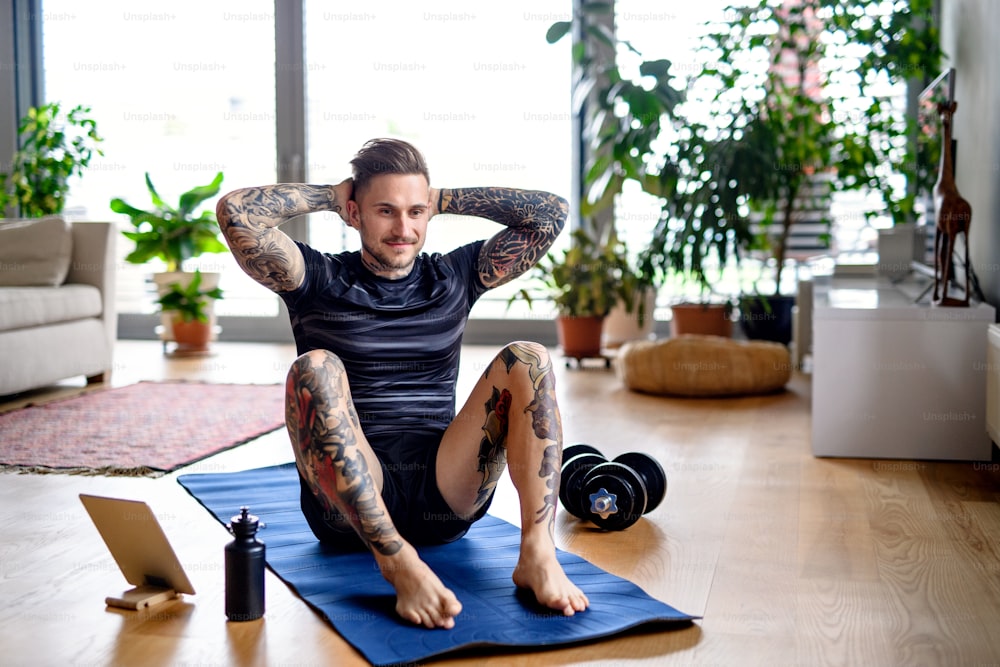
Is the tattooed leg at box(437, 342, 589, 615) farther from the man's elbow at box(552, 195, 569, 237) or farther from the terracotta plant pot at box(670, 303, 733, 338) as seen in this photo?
the terracotta plant pot at box(670, 303, 733, 338)

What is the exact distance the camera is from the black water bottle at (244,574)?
197cm

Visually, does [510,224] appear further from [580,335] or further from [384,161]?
[580,335]

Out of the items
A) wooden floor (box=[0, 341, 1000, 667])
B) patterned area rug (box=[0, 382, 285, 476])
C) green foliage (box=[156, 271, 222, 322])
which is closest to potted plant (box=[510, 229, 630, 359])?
patterned area rug (box=[0, 382, 285, 476])

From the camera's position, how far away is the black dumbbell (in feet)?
8.41

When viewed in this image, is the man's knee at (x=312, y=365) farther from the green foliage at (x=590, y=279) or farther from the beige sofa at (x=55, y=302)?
the green foliage at (x=590, y=279)

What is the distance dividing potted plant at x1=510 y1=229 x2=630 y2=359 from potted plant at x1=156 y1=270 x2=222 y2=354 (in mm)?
1832

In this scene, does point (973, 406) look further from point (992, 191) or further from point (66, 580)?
point (66, 580)

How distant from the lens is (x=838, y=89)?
17.7 ft

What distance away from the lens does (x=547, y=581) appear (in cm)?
199

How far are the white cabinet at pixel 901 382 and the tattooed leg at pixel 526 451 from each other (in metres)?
1.61

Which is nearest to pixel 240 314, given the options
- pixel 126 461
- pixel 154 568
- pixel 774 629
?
pixel 126 461

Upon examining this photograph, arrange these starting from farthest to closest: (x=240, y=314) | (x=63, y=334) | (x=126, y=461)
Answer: (x=240, y=314)
(x=63, y=334)
(x=126, y=461)

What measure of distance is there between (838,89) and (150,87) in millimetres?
4315

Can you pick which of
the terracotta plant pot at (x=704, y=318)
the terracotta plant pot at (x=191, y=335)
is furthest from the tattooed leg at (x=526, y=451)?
the terracotta plant pot at (x=191, y=335)
